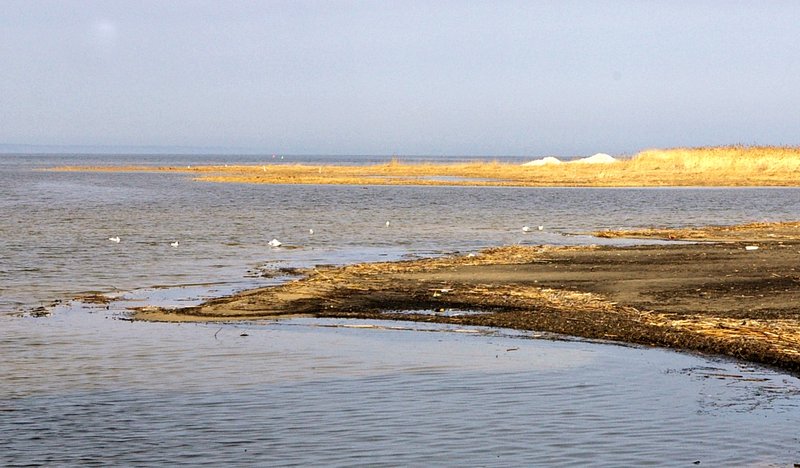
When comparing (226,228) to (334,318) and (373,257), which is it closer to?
(373,257)

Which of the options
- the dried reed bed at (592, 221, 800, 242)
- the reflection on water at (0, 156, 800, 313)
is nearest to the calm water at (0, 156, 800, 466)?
the reflection on water at (0, 156, 800, 313)

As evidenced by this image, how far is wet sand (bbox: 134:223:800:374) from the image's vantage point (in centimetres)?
1555

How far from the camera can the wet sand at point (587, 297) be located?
15.5 meters

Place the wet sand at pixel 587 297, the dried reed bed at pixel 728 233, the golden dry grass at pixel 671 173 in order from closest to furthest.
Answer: the wet sand at pixel 587 297, the dried reed bed at pixel 728 233, the golden dry grass at pixel 671 173

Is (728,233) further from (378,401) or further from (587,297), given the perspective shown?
(378,401)

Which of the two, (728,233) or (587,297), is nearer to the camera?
(587,297)

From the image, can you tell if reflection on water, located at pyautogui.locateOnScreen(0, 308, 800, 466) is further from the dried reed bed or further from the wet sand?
the dried reed bed

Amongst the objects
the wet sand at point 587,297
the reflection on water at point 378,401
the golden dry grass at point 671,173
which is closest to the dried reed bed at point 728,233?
the wet sand at point 587,297

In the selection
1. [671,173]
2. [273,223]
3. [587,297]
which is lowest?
[273,223]

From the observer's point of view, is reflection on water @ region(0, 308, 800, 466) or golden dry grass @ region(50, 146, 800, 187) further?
golden dry grass @ region(50, 146, 800, 187)

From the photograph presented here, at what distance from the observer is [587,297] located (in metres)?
19.1

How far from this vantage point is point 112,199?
221 ft

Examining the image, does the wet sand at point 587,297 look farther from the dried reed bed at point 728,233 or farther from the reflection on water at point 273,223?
the dried reed bed at point 728,233

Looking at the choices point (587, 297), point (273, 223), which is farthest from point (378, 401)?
point (273, 223)
